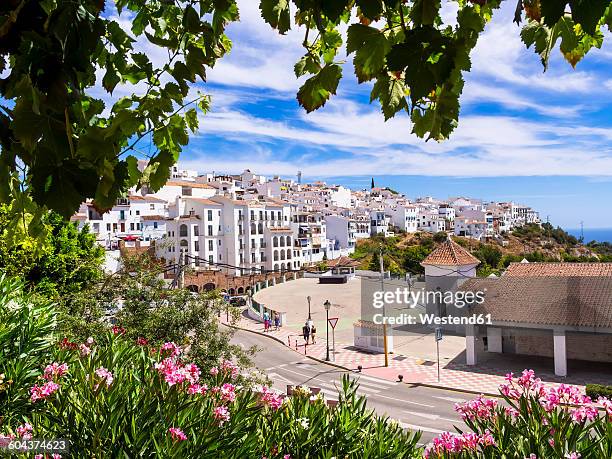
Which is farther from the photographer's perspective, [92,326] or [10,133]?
A: [92,326]

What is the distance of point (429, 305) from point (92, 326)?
24.3m

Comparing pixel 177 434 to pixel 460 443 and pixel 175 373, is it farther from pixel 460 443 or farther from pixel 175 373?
pixel 460 443

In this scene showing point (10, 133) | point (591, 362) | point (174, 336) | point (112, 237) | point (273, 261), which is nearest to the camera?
point (10, 133)

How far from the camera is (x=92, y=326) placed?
1074 cm

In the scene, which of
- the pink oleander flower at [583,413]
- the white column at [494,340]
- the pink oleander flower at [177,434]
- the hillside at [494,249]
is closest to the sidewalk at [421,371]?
the white column at [494,340]

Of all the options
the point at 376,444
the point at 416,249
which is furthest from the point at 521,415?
the point at 416,249

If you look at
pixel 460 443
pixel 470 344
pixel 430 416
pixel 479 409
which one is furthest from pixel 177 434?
pixel 470 344

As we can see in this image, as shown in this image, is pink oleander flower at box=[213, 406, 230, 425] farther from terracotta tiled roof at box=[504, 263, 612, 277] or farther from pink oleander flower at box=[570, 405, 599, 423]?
terracotta tiled roof at box=[504, 263, 612, 277]

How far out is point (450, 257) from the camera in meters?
29.4

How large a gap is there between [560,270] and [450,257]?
20.0ft

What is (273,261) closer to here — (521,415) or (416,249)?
(416,249)

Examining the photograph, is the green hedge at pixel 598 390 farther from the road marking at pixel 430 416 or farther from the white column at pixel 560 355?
the road marking at pixel 430 416

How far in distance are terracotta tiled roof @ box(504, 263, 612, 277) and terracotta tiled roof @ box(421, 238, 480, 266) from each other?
2.72m

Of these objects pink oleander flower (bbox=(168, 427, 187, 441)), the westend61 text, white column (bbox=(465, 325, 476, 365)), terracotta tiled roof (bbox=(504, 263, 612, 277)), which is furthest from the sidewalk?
pink oleander flower (bbox=(168, 427, 187, 441))
